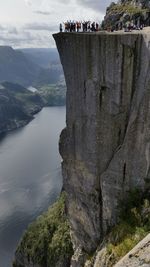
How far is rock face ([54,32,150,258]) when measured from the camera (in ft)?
78.2

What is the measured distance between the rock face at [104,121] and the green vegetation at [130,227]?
860 millimetres

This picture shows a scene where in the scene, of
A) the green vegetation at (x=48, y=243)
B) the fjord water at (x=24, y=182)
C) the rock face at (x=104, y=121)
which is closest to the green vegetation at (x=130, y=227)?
the rock face at (x=104, y=121)

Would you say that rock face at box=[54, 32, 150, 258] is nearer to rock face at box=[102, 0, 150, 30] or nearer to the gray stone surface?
the gray stone surface

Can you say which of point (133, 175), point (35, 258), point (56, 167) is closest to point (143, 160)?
point (133, 175)

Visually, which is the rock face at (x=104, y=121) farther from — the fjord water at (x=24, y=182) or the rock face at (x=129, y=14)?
the fjord water at (x=24, y=182)

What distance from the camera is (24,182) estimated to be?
3733 inches

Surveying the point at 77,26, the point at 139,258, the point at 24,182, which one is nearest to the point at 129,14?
the point at 77,26

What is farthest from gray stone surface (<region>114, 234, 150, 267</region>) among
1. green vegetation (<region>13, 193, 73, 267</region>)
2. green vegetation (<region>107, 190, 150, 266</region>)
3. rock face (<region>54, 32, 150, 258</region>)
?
green vegetation (<region>13, 193, 73, 267</region>)

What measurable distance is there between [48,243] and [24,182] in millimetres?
44510

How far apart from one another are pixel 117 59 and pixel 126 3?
34136 mm

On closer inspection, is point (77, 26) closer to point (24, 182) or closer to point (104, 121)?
point (104, 121)

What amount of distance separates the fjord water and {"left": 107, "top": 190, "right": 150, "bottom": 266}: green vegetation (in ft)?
141

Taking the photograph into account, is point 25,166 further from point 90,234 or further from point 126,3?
point 90,234

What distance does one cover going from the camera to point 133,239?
2258 cm
